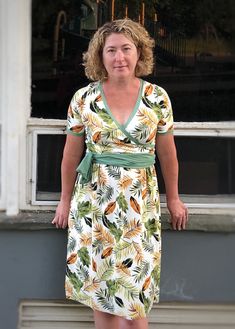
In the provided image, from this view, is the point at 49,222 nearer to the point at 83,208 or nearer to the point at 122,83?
the point at 83,208

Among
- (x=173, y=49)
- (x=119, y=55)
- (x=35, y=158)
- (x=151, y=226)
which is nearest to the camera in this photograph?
(x=119, y=55)

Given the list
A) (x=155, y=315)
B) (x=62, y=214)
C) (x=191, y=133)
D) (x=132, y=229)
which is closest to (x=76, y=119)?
(x=62, y=214)

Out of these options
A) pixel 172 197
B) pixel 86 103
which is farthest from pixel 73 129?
pixel 172 197

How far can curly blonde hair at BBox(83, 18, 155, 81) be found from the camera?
2881 mm

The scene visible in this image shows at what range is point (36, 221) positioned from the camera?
3.19m

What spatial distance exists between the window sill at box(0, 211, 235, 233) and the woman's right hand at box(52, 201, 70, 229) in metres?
0.09

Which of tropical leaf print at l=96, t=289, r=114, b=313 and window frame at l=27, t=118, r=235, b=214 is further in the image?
window frame at l=27, t=118, r=235, b=214

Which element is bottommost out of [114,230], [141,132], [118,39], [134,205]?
[114,230]

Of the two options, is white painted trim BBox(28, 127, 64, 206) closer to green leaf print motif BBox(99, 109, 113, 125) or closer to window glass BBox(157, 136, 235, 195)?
green leaf print motif BBox(99, 109, 113, 125)

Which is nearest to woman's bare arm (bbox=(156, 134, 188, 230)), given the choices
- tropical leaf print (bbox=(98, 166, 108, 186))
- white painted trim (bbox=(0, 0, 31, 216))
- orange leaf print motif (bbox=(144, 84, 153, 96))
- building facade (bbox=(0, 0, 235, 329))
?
building facade (bbox=(0, 0, 235, 329))

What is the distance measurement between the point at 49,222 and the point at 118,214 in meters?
0.49

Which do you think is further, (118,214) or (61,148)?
(61,148)

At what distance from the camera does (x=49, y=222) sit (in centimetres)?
319

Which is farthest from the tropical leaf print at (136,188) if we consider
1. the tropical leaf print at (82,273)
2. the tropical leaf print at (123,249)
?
the tropical leaf print at (82,273)
